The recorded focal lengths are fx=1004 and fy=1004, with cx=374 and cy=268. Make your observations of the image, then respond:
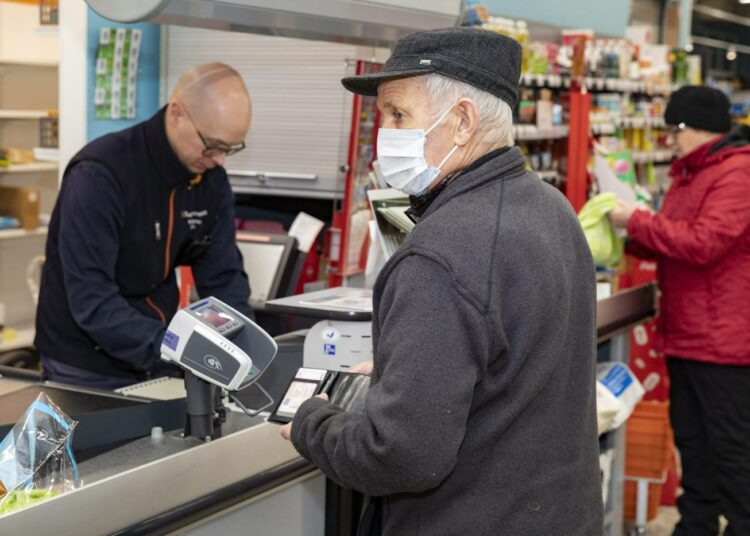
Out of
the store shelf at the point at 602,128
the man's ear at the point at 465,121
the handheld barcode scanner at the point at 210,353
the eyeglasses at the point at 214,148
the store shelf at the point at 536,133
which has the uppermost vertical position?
the store shelf at the point at 602,128

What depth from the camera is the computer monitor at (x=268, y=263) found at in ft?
13.5

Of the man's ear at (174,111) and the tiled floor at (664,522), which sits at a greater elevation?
the man's ear at (174,111)

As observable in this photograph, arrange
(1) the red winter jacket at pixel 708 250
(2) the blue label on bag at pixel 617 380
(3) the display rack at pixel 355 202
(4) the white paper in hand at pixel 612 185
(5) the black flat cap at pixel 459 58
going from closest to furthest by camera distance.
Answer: (5) the black flat cap at pixel 459 58 < (3) the display rack at pixel 355 202 < (1) the red winter jacket at pixel 708 250 < (2) the blue label on bag at pixel 617 380 < (4) the white paper in hand at pixel 612 185

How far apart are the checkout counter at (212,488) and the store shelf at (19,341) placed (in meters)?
3.00

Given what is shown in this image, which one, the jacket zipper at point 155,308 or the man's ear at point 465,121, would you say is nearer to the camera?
the man's ear at point 465,121

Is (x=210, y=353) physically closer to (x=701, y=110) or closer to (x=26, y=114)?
(x=701, y=110)

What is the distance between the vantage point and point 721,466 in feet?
13.2

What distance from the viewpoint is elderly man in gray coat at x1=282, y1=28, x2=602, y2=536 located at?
166 centimetres

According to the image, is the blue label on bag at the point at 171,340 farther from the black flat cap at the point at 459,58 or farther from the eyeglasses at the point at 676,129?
the eyeglasses at the point at 676,129

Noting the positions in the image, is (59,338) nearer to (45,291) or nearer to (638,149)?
(45,291)

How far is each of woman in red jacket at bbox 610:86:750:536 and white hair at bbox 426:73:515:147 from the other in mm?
2293

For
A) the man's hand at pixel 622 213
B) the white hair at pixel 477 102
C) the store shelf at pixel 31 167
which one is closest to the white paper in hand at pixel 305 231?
the man's hand at pixel 622 213

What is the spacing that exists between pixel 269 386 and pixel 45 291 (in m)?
0.89

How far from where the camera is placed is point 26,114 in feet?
21.3
